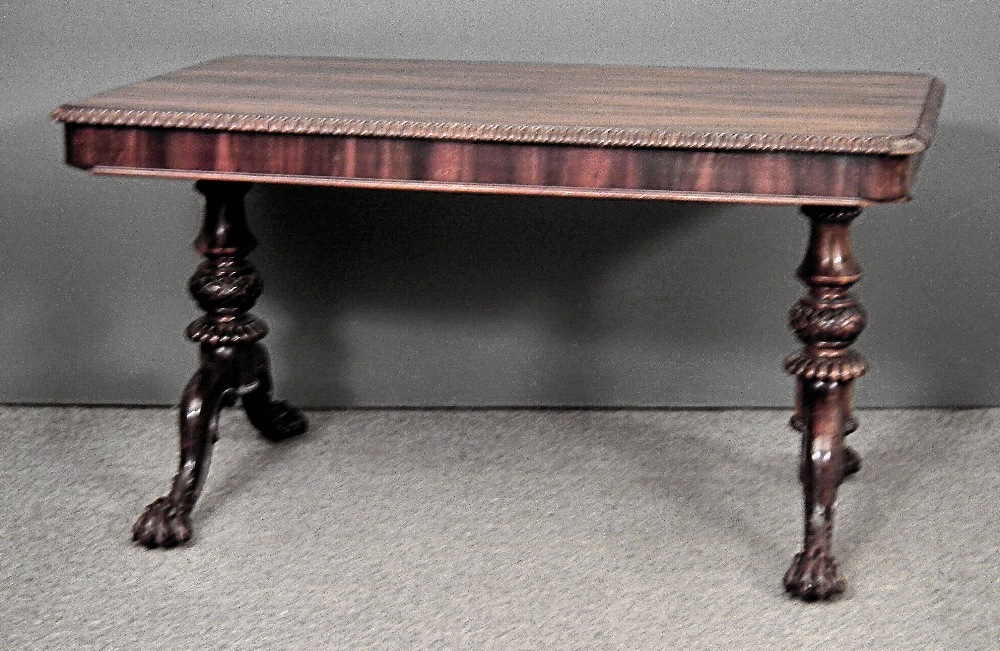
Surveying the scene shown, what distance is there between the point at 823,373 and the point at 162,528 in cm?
101

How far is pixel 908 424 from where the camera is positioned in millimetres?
2828

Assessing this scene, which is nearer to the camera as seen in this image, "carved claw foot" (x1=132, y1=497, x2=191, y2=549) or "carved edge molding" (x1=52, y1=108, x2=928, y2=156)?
"carved edge molding" (x1=52, y1=108, x2=928, y2=156)

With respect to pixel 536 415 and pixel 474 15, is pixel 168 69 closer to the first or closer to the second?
pixel 474 15

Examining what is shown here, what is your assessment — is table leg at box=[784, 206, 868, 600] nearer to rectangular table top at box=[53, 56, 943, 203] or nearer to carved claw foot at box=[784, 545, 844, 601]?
carved claw foot at box=[784, 545, 844, 601]

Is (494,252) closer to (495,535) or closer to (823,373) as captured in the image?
(495,535)

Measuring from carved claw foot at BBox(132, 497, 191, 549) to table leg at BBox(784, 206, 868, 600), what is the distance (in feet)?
2.97

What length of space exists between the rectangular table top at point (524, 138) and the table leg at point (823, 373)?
176mm

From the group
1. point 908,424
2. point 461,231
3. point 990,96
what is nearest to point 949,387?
point 908,424

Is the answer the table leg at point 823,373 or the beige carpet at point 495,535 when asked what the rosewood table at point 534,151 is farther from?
the beige carpet at point 495,535

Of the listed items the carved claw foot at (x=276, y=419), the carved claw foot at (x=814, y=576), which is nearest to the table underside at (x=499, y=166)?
the carved claw foot at (x=814, y=576)

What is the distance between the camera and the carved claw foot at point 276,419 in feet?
8.72

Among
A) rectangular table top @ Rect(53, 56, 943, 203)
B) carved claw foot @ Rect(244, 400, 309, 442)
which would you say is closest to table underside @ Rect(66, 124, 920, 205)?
rectangular table top @ Rect(53, 56, 943, 203)

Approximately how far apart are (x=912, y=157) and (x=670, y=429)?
101 centimetres

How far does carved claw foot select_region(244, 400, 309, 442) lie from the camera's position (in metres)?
2.66
